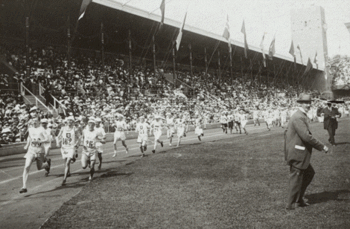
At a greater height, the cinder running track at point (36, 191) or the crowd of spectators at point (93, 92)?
the crowd of spectators at point (93, 92)

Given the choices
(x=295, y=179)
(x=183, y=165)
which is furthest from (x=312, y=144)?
(x=183, y=165)

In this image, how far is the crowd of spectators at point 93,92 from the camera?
19.6m

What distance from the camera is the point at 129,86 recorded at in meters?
29.1

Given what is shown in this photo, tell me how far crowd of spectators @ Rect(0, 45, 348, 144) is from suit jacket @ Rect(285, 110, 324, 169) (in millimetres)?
11541

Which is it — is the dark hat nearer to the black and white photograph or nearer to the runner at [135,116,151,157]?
the black and white photograph

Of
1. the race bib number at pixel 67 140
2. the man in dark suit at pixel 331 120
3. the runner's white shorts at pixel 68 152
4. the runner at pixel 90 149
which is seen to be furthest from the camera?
the man in dark suit at pixel 331 120

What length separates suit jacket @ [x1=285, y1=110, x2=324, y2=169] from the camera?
224 inches

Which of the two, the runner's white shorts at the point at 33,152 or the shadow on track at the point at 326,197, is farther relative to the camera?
the runner's white shorts at the point at 33,152

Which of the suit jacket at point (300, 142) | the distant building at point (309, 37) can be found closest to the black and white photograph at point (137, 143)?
the suit jacket at point (300, 142)

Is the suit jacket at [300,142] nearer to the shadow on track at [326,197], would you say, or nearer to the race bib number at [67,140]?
the shadow on track at [326,197]

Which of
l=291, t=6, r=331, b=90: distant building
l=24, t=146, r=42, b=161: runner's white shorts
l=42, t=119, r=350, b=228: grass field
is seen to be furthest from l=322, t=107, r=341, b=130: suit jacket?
A: l=291, t=6, r=331, b=90: distant building

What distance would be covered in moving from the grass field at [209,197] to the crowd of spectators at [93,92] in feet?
24.1

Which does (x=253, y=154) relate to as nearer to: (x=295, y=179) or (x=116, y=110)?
(x=295, y=179)

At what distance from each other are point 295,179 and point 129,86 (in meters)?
24.3
